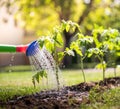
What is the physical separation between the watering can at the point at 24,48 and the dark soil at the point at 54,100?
2.46 feet

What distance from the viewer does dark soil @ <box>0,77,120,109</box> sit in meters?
5.63

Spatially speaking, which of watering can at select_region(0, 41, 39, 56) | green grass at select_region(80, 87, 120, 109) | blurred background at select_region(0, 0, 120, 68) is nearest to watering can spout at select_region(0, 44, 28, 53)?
watering can at select_region(0, 41, 39, 56)

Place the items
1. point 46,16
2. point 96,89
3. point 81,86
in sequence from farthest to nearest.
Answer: point 46,16 → point 81,86 → point 96,89

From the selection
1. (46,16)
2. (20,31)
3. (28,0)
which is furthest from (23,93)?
(20,31)

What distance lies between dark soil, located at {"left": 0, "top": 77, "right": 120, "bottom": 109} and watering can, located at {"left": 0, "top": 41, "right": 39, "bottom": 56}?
29.5 inches

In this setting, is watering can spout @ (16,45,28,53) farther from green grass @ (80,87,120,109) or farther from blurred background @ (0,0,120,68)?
blurred background @ (0,0,120,68)

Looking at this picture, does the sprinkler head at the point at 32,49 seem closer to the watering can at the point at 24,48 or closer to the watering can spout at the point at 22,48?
the watering can at the point at 24,48

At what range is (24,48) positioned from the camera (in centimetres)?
736

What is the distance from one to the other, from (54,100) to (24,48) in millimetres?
1680

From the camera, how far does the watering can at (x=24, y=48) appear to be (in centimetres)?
708

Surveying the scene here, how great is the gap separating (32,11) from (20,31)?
36.3ft

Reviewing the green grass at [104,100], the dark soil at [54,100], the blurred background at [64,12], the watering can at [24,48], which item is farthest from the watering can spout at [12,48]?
the blurred background at [64,12]

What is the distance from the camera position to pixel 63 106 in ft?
18.3

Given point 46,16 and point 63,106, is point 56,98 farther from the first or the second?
point 46,16
